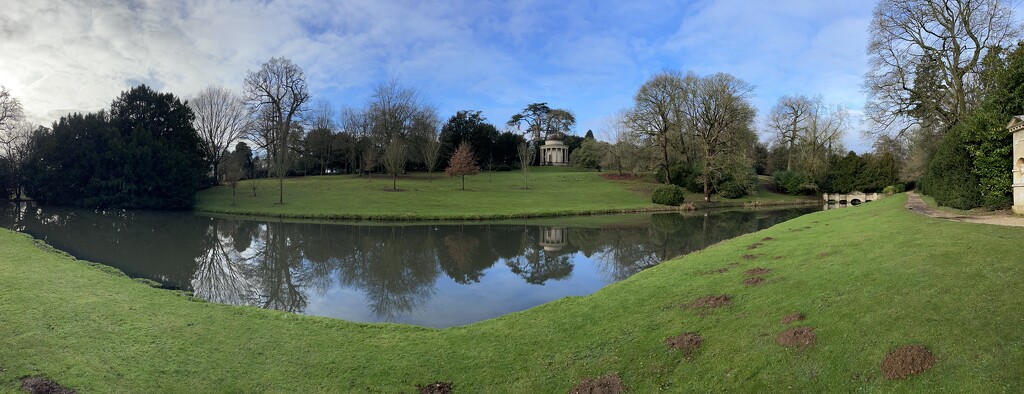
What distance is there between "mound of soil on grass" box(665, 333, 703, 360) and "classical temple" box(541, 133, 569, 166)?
78653mm

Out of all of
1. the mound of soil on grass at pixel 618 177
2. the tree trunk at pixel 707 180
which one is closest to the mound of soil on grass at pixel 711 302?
the tree trunk at pixel 707 180

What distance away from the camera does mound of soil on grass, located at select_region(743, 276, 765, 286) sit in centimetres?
888

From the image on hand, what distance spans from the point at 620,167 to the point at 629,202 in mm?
16978

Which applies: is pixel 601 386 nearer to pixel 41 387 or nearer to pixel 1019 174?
pixel 41 387

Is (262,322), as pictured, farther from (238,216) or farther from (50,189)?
(50,189)

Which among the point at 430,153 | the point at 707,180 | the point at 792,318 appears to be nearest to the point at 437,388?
the point at 792,318

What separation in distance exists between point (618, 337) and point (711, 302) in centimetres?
197

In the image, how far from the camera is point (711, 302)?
26.5 ft

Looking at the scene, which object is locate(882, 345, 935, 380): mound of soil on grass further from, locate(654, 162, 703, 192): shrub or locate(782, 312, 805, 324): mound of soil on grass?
locate(654, 162, 703, 192): shrub

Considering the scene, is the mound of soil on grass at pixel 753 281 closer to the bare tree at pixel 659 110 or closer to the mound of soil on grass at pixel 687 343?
the mound of soil on grass at pixel 687 343

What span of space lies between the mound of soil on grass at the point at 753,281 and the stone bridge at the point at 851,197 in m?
52.7

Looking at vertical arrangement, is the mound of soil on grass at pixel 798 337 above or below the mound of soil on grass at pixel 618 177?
below

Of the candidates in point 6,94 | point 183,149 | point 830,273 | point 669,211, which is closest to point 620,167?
point 669,211

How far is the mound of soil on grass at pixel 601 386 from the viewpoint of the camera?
5.73 metres
